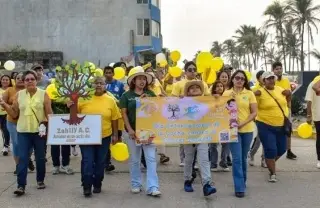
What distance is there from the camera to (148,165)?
6258 millimetres

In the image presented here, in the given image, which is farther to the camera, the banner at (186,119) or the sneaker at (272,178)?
the sneaker at (272,178)

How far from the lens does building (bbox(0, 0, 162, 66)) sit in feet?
144

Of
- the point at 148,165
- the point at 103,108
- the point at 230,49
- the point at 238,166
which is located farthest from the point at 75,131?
the point at 230,49

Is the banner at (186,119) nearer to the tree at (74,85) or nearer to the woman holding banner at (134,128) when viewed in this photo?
the woman holding banner at (134,128)

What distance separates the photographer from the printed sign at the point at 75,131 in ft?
20.6

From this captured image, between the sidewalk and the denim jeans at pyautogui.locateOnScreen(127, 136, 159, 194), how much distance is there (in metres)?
0.17

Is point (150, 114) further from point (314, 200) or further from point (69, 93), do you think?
point (314, 200)

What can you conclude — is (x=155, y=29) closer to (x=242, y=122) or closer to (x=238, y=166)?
(x=242, y=122)

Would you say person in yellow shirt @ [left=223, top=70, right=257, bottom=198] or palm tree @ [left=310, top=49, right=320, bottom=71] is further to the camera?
palm tree @ [left=310, top=49, right=320, bottom=71]

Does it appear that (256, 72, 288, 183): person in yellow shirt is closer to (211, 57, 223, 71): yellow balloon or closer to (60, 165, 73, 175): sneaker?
(211, 57, 223, 71): yellow balloon

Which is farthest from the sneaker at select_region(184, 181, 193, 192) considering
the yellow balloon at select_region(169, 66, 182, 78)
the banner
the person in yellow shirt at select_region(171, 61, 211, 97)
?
the yellow balloon at select_region(169, 66, 182, 78)

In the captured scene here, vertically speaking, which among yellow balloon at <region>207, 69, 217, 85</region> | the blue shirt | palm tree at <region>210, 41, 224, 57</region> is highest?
palm tree at <region>210, 41, 224, 57</region>

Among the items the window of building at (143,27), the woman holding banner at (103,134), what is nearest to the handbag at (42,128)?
the woman holding banner at (103,134)

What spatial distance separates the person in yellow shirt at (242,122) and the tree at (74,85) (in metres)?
1.88
